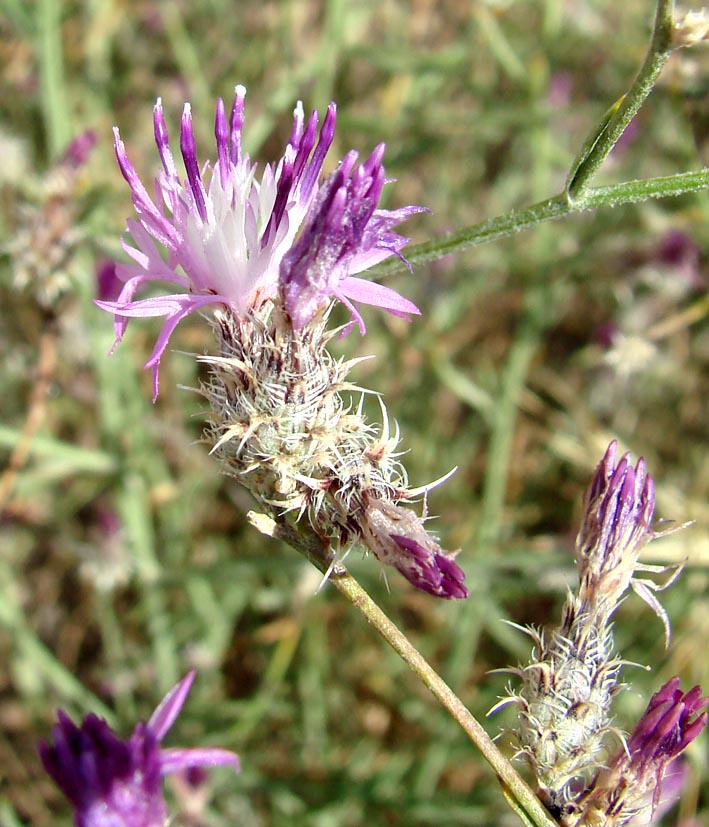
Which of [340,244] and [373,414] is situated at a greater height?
[340,244]

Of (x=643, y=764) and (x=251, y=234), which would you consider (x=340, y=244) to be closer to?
(x=251, y=234)

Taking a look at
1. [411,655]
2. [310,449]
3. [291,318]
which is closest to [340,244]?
[291,318]

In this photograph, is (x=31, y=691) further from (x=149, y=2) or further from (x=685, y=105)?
(x=149, y=2)

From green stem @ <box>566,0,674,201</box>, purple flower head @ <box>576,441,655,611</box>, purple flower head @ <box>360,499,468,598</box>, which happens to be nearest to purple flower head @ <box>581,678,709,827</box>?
purple flower head @ <box>576,441,655,611</box>

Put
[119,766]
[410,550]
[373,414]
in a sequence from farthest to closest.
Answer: [373,414] < [119,766] < [410,550]

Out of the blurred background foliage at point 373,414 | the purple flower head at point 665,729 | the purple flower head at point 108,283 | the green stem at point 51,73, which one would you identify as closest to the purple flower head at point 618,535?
the purple flower head at point 665,729

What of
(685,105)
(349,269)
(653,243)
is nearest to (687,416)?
(653,243)

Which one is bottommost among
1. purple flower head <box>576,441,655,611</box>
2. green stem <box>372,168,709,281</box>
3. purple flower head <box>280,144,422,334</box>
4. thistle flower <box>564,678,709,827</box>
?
thistle flower <box>564,678,709,827</box>

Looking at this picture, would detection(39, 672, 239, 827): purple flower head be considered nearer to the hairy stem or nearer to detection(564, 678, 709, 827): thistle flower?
detection(564, 678, 709, 827): thistle flower
